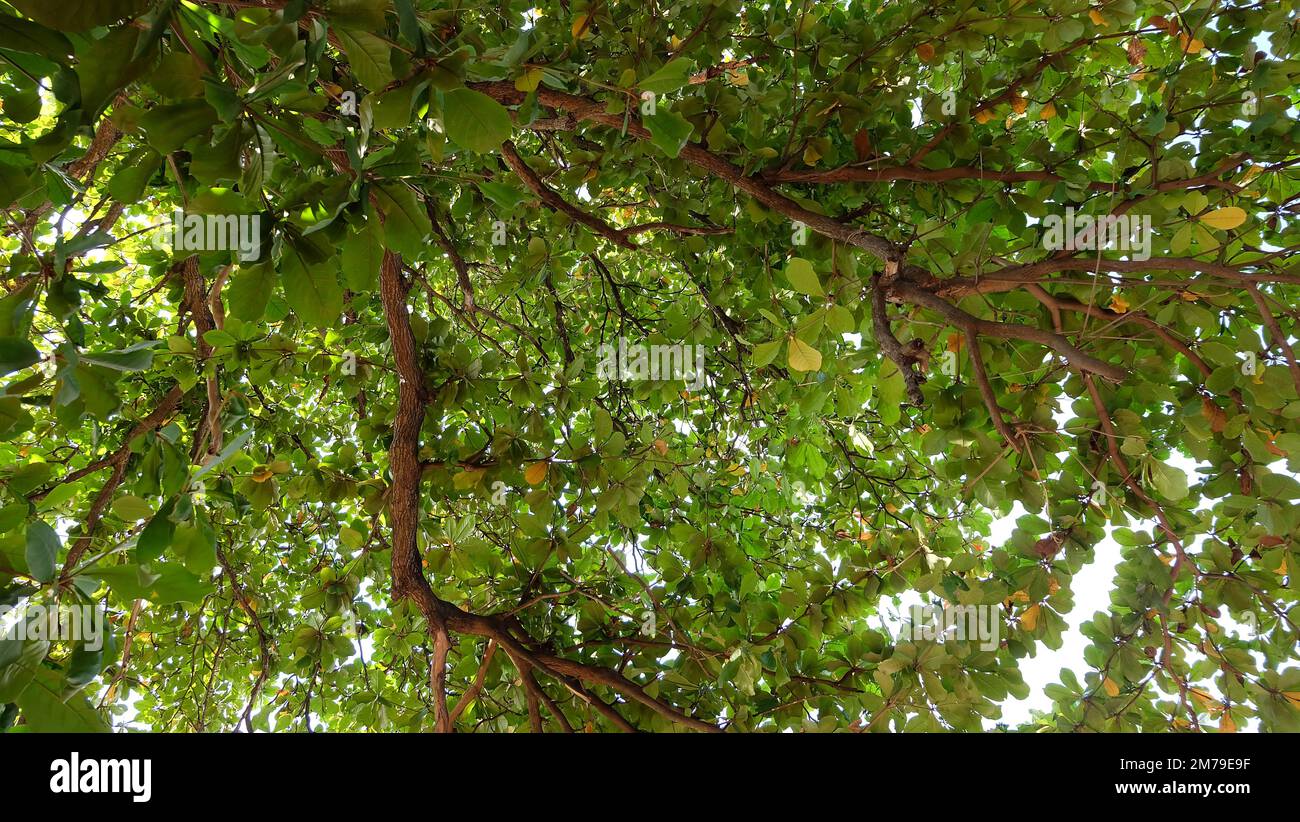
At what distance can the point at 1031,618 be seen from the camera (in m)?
1.75

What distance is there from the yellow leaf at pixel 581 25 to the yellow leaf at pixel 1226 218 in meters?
1.71

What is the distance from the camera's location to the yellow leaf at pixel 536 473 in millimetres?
2020

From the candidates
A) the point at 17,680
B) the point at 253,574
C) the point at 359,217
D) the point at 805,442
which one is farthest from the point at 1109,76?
Answer: the point at 253,574

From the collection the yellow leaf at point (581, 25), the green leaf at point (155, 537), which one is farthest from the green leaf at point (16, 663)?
the yellow leaf at point (581, 25)

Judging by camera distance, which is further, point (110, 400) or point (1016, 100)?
point (1016, 100)

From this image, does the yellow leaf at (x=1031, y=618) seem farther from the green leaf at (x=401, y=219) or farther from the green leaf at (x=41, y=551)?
the green leaf at (x=41, y=551)

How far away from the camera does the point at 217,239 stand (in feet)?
3.76

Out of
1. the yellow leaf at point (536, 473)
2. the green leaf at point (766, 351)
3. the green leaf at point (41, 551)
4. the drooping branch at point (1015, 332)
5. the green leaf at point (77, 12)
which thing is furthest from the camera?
the yellow leaf at point (536, 473)

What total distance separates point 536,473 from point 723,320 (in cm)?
132

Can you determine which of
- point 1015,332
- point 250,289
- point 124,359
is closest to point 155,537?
point 124,359

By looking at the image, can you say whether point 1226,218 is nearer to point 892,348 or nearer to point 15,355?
point 892,348

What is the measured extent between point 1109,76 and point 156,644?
16.3 ft

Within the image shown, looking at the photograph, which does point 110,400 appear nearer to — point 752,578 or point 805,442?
point 752,578
